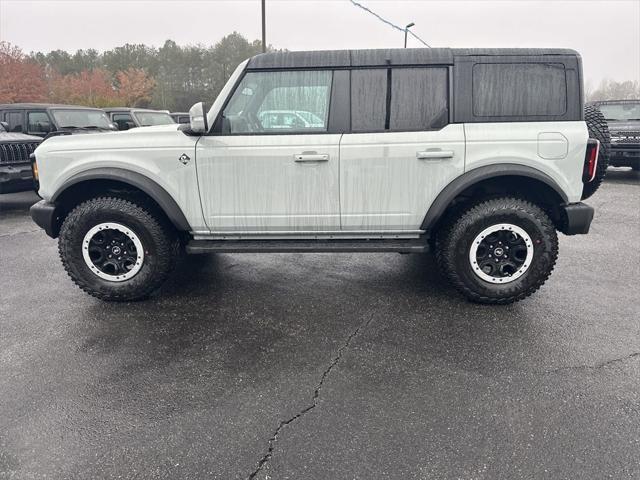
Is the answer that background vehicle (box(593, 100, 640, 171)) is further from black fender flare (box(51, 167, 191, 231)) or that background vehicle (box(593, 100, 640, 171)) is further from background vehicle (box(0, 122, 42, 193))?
background vehicle (box(0, 122, 42, 193))

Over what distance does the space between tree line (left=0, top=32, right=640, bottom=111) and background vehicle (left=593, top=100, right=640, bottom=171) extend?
3375 cm

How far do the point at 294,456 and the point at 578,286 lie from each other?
3308mm

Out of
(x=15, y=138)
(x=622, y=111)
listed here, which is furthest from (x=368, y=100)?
(x=622, y=111)

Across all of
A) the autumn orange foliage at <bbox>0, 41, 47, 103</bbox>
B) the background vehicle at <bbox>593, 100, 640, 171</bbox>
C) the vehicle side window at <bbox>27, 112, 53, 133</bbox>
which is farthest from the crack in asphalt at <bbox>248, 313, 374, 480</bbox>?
the autumn orange foliage at <bbox>0, 41, 47, 103</bbox>

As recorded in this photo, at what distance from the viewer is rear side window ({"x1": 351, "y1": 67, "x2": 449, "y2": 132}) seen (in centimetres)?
339

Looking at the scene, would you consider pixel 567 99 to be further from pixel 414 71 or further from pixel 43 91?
pixel 43 91

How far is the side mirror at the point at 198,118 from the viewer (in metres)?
3.25

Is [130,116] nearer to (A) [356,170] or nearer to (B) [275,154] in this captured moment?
(B) [275,154]

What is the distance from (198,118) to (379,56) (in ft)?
4.90

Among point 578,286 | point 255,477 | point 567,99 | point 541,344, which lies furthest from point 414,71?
point 255,477

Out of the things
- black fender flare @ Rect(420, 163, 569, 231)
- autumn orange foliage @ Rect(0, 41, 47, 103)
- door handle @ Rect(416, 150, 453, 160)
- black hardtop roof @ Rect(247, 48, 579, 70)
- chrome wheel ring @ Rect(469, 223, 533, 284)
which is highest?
autumn orange foliage @ Rect(0, 41, 47, 103)

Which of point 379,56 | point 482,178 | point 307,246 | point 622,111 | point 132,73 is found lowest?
point 307,246

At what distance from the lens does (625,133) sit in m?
9.95

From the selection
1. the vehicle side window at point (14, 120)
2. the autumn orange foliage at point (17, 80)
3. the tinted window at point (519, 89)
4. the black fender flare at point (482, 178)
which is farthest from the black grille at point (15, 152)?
the autumn orange foliage at point (17, 80)
